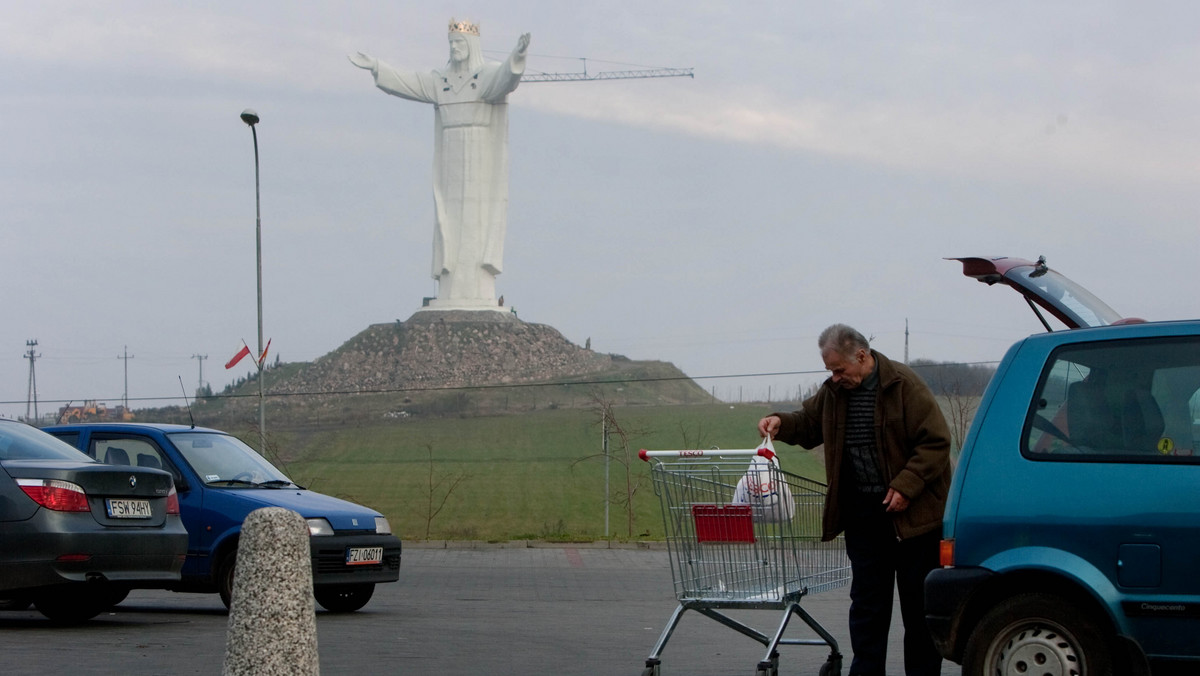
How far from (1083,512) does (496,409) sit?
81957 millimetres

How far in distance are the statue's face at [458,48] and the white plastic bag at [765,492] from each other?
71493 millimetres

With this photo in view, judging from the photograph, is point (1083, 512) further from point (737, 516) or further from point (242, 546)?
point (242, 546)

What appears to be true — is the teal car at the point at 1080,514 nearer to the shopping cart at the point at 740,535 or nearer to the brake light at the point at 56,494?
the shopping cart at the point at 740,535

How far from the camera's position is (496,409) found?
87562 millimetres

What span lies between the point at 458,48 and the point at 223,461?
6695cm

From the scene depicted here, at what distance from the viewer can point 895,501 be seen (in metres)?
7.40

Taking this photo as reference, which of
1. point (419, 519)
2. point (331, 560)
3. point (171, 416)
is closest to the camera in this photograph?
point (331, 560)

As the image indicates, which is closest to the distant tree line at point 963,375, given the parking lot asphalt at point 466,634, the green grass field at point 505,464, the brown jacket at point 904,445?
the green grass field at point 505,464

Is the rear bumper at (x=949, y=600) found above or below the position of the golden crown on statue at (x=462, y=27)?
below

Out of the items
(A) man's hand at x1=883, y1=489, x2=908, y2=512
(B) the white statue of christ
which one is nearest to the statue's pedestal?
(B) the white statue of christ

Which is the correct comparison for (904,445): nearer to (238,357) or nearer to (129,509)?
(129,509)

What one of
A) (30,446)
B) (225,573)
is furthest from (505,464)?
(30,446)

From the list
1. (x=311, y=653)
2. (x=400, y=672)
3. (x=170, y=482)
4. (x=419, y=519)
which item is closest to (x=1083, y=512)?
(x=311, y=653)

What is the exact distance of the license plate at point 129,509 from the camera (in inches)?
410
